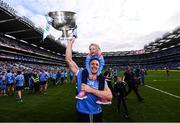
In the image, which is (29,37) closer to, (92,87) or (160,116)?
(160,116)

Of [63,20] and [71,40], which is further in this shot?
[71,40]

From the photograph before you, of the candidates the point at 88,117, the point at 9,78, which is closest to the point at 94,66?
the point at 88,117

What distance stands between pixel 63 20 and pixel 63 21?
16mm

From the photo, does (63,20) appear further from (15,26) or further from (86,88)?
(15,26)

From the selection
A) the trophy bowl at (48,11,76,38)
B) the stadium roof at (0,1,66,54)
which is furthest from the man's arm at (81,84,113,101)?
the stadium roof at (0,1,66,54)

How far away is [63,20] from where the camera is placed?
405 cm

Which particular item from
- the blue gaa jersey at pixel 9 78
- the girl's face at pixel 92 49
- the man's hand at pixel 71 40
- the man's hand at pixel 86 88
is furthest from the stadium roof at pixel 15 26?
the man's hand at pixel 86 88

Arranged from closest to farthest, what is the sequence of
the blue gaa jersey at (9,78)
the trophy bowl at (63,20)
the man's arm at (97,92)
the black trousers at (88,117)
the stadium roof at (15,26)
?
the man's arm at (97,92) < the trophy bowl at (63,20) < the black trousers at (88,117) < the blue gaa jersey at (9,78) < the stadium roof at (15,26)

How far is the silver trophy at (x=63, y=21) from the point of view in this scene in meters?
4.04

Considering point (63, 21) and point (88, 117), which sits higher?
point (63, 21)

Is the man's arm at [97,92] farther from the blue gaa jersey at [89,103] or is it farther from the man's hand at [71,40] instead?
the man's hand at [71,40]

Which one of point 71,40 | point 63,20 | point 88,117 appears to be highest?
point 63,20

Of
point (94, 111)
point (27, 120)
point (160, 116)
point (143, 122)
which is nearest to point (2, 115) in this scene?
point (27, 120)

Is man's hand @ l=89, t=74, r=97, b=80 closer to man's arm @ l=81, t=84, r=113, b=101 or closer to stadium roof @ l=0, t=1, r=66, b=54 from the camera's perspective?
man's arm @ l=81, t=84, r=113, b=101
